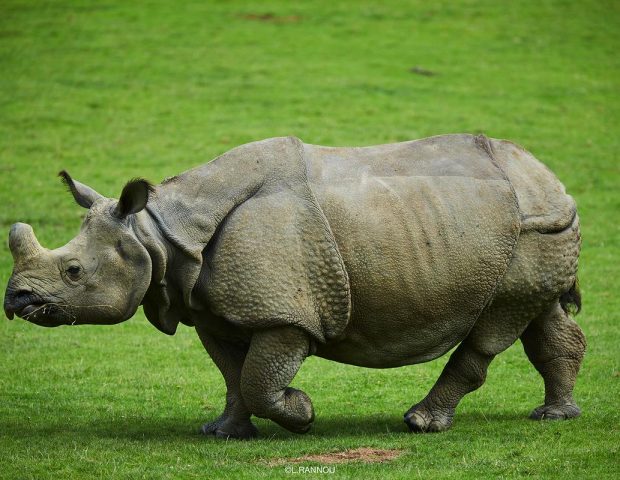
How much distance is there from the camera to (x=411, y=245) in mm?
9953

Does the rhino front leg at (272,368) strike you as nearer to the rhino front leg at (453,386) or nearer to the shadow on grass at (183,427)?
the shadow on grass at (183,427)

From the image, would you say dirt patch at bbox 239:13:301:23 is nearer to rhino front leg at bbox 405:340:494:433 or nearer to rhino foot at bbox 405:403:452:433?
rhino front leg at bbox 405:340:494:433

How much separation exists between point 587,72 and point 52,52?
14.0m

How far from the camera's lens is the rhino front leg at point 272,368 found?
976cm

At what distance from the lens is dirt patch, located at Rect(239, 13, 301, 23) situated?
34656mm

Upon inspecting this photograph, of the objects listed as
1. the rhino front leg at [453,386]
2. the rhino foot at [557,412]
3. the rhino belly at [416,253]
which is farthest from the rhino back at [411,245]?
the rhino foot at [557,412]

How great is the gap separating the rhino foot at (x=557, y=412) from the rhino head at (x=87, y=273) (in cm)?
389

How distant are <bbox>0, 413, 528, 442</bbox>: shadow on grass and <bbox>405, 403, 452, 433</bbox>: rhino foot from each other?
5.0 inches

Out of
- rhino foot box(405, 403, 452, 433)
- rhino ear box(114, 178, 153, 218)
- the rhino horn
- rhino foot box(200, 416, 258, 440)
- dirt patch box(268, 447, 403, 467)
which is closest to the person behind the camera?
dirt patch box(268, 447, 403, 467)

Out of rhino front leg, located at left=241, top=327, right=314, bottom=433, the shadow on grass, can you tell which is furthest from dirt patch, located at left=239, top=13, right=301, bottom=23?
rhino front leg, located at left=241, top=327, right=314, bottom=433

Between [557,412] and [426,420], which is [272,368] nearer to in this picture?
[426,420]

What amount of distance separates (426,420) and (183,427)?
223 cm

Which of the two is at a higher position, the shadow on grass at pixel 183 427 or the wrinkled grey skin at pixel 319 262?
the wrinkled grey skin at pixel 319 262

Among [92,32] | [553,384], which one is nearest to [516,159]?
[553,384]
